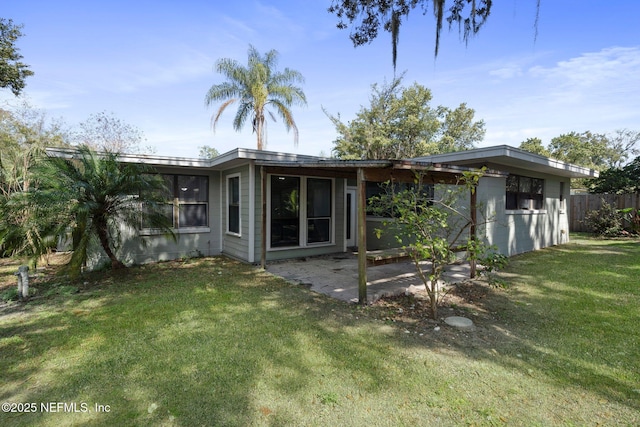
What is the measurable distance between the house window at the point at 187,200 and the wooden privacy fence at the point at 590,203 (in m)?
16.5

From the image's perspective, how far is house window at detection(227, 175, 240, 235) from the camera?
7.98 metres

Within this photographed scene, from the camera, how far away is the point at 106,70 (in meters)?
13.3

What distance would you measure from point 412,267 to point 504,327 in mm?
3082

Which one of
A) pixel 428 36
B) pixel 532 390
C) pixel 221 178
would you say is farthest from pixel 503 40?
pixel 221 178

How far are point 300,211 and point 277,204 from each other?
66 cm

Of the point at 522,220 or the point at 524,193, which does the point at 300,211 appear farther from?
the point at 524,193

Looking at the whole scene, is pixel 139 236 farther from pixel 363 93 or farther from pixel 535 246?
pixel 363 93

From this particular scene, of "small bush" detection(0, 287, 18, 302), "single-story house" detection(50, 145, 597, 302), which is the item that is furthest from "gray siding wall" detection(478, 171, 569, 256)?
"small bush" detection(0, 287, 18, 302)

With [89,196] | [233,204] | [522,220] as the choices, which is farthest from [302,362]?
[522,220]

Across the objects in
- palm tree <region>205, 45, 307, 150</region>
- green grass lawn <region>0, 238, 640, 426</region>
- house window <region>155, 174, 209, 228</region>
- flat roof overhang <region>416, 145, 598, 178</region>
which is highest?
palm tree <region>205, 45, 307, 150</region>

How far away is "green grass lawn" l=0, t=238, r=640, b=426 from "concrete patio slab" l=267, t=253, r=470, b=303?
530 mm

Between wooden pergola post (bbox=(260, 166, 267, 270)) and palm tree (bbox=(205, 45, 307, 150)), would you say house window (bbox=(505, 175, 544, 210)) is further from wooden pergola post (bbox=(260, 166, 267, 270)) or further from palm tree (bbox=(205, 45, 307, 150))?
palm tree (bbox=(205, 45, 307, 150))

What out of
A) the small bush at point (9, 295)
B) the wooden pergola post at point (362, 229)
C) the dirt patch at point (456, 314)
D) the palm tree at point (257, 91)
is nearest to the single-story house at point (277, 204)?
the dirt patch at point (456, 314)

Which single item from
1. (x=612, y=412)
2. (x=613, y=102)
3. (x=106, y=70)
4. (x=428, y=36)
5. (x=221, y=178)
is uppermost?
(x=106, y=70)
